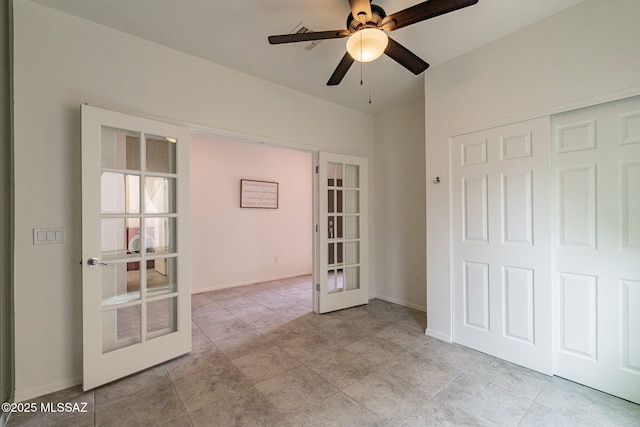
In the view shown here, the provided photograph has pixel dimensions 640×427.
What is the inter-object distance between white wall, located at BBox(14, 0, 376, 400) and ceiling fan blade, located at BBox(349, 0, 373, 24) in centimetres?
175

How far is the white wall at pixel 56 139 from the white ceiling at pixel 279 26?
18 centimetres

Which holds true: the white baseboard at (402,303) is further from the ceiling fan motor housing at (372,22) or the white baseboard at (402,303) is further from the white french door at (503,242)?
the ceiling fan motor housing at (372,22)

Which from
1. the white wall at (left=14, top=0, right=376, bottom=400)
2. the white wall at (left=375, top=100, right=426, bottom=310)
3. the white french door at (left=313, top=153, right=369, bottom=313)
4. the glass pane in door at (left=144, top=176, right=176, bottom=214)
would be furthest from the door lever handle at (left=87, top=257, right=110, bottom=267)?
the white wall at (left=375, top=100, right=426, bottom=310)

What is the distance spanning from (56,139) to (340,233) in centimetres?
290

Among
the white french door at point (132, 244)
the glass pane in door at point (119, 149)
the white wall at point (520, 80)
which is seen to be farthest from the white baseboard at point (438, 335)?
the glass pane in door at point (119, 149)

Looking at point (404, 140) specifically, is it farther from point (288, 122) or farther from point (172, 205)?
point (172, 205)

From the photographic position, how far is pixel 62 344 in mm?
1977

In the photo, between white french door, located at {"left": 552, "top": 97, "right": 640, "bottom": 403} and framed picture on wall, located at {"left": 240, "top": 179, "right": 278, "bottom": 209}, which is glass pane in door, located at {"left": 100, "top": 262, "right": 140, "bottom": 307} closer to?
framed picture on wall, located at {"left": 240, "top": 179, "right": 278, "bottom": 209}

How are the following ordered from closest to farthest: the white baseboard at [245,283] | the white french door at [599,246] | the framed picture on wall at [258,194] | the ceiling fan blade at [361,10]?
the ceiling fan blade at [361,10]
the white french door at [599,246]
the white baseboard at [245,283]
the framed picture on wall at [258,194]

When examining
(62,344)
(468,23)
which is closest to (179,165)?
(62,344)

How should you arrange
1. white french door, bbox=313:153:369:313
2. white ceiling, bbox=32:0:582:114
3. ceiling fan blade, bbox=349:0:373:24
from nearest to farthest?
ceiling fan blade, bbox=349:0:373:24, white ceiling, bbox=32:0:582:114, white french door, bbox=313:153:369:313

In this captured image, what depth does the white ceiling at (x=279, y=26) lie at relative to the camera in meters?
1.95

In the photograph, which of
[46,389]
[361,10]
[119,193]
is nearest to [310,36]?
[361,10]

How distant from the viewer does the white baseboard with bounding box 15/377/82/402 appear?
5.96 ft
